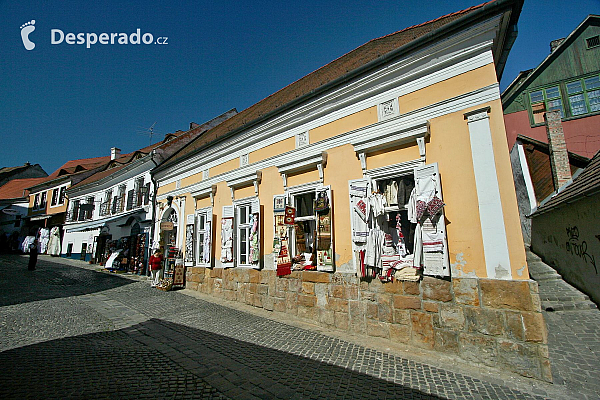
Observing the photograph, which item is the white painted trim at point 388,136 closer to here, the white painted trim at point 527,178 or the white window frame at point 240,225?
the white window frame at point 240,225

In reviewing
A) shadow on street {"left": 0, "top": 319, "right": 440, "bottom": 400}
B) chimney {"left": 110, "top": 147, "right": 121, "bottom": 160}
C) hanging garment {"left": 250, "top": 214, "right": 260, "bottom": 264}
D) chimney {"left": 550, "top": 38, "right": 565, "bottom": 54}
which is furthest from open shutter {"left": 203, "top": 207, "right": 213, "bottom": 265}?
chimney {"left": 110, "top": 147, "right": 121, "bottom": 160}

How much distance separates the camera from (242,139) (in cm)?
889

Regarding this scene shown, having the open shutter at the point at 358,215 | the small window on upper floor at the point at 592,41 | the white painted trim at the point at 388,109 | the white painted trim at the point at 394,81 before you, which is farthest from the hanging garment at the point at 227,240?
the small window on upper floor at the point at 592,41

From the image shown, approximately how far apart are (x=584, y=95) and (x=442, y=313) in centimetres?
1559

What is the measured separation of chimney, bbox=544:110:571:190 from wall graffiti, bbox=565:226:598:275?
3.58m

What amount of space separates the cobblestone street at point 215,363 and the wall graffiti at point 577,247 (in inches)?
77.4

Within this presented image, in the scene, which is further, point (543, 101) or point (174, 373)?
point (543, 101)

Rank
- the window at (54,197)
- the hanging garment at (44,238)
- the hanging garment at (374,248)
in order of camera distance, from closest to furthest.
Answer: the hanging garment at (374,248) < the hanging garment at (44,238) < the window at (54,197)

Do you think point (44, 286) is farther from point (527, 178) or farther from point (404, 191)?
point (527, 178)

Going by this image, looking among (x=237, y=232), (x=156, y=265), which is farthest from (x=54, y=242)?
(x=237, y=232)

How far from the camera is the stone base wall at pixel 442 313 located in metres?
3.81

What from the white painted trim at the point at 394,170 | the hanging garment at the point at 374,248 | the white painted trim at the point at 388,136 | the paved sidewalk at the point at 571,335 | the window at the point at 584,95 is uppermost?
the window at the point at 584,95

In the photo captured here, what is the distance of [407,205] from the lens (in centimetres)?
519

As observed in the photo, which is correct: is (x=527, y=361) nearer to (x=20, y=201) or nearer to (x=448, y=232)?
(x=448, y=232)
